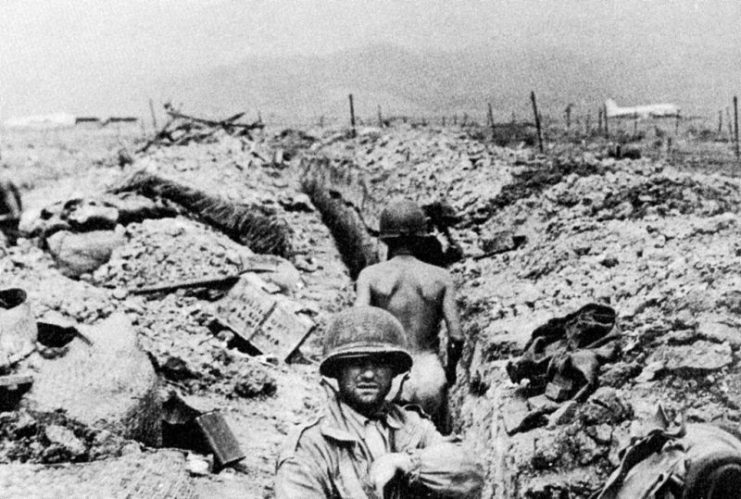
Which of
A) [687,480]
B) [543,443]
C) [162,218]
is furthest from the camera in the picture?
[162,218]

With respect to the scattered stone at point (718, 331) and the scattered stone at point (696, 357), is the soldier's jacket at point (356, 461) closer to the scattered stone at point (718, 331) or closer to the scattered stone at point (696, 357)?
the scattered stone at point (696, 357)

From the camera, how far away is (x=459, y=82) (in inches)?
2638

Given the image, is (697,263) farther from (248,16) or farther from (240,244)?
(248,16)

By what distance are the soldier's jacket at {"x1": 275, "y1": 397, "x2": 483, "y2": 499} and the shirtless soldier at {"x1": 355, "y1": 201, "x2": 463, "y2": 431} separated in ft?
7.96

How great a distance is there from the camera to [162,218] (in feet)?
35.0

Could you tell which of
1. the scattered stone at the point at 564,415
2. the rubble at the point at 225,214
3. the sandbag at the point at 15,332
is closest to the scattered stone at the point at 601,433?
the scattered stone at the point at 564,415

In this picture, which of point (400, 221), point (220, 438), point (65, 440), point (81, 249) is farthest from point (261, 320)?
point (65, 440)

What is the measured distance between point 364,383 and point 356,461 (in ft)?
0.86

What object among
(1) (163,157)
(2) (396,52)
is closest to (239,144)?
(1) (163,157)

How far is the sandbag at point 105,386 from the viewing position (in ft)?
16.8

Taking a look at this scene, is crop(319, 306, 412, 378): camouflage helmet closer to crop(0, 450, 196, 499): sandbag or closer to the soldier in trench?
the soldier in trench

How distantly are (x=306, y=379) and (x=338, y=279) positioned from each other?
3.26 metres

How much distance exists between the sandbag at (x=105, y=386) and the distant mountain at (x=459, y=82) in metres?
40.8

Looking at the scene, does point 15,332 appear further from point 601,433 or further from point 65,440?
point 601,433
